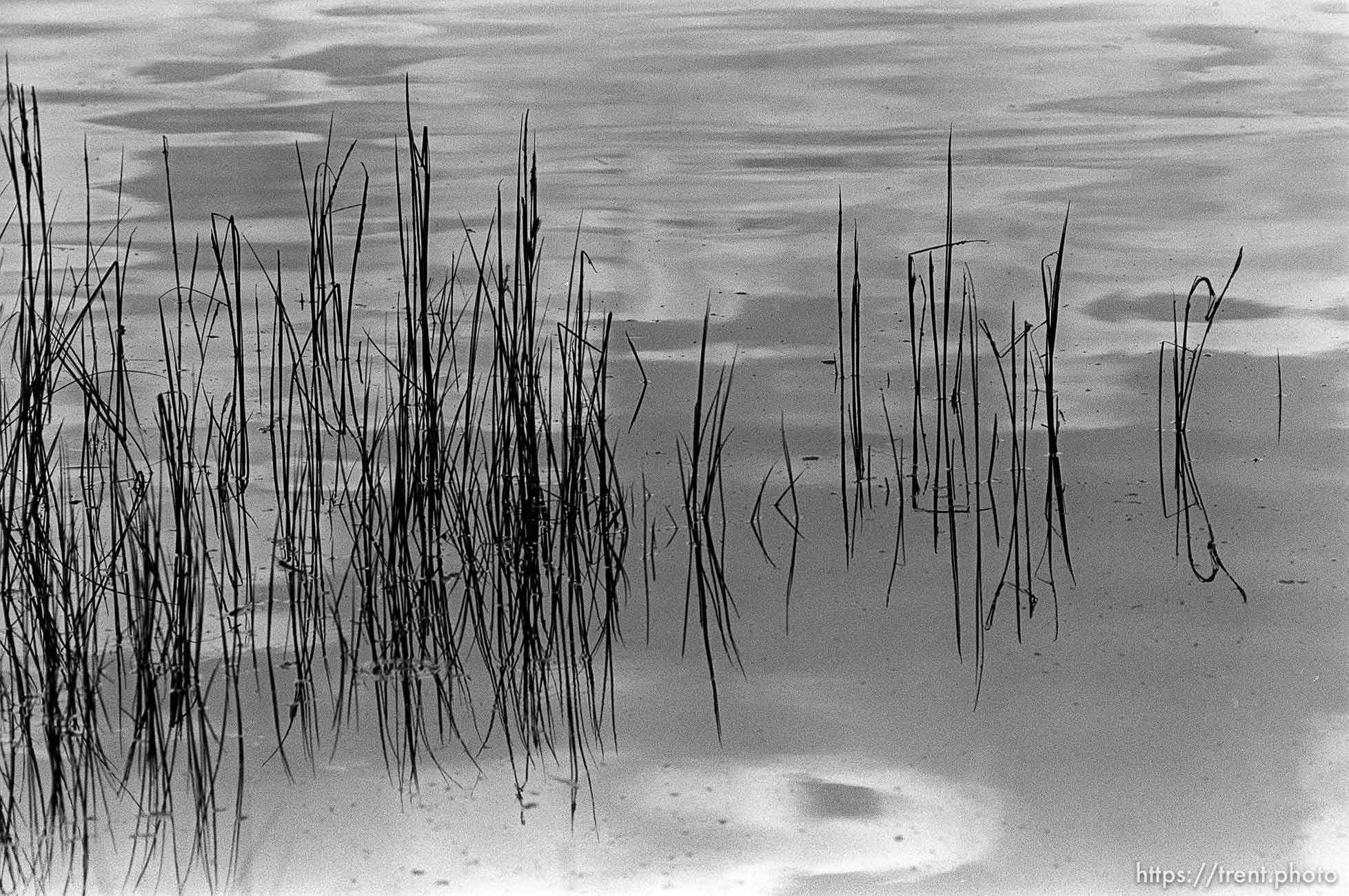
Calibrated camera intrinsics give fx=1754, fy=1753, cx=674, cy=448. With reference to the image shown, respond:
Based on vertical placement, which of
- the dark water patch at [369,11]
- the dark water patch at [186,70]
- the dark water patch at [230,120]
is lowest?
the dark water patch at [230,120]

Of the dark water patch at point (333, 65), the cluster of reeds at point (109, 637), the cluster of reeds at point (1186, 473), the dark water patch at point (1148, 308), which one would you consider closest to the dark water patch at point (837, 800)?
the cluster of reeds at point (109, 637)

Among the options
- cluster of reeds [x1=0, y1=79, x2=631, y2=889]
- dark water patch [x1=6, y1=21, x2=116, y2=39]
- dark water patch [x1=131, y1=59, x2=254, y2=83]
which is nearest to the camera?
cluster of reeds [x1=0, y1=79, x2=631, y2=889]

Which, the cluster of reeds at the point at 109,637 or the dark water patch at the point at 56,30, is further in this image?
the dark water patch at the point at 56,30

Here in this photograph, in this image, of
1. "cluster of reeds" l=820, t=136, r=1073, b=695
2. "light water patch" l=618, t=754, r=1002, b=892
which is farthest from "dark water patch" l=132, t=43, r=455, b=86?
"light water patch" l=618, t=754, r=1002, b=892

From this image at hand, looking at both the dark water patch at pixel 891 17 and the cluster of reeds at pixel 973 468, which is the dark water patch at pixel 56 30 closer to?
the dark water patch at pixel 891 17

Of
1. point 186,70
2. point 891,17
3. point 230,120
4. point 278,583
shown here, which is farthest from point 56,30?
point 278,583

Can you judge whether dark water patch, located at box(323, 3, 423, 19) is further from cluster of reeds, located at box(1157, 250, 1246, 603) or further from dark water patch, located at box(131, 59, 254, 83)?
cluster of reeds, located at box(1157, 250, 1246, 603)

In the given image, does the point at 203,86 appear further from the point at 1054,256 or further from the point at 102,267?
the point at 1054,256

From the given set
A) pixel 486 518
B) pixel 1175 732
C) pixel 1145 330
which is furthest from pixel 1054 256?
pixel 1175 732

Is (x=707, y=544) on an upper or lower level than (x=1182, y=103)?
lower

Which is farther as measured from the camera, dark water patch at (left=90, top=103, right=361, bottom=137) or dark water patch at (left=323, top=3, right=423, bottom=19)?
dark water patch at (left=323, top=3, right=423, bottom=19)

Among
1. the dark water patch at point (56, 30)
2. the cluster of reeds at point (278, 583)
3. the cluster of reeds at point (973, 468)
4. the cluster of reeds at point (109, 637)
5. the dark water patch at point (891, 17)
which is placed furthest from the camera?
the dark water patch at point (56, 30)

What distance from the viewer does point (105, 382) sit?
4.16m

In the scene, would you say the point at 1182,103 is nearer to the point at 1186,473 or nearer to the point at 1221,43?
the point at 1221,43
